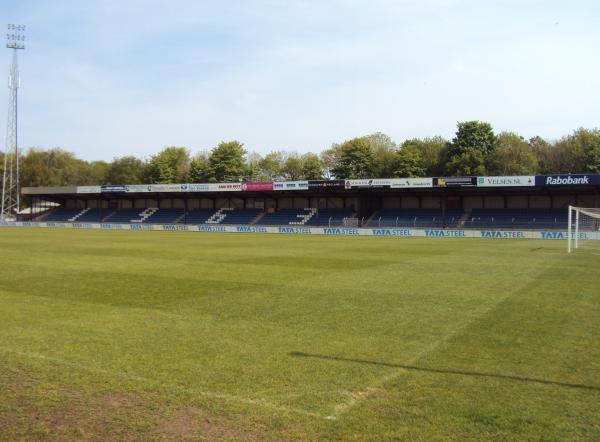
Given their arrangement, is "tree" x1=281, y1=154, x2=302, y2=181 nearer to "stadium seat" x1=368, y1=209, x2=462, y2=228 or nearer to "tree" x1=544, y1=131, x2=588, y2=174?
"stadium seat" x1=368, y1=209, x2=462, y2=228

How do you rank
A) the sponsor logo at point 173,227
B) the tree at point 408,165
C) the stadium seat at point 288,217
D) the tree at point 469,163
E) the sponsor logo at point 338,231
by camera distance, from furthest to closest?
1. the tree at point 408,165
2. the tree at point 469,163
3. the sponsor logo at point 173,227
4. the stadium seat at point 288,217
5. the sponsor logo at point 338,231

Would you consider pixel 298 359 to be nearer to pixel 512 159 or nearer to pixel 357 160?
pixel 512 159

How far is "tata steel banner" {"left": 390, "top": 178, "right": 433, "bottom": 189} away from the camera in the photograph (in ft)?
168

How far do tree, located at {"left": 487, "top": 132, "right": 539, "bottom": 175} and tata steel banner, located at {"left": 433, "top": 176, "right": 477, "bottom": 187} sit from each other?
25.4m

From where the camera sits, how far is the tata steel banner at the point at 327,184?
54950 mm

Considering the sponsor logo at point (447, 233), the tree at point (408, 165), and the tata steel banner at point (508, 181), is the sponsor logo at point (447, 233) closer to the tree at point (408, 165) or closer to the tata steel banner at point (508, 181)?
the tata steel banner at point (508, 181)

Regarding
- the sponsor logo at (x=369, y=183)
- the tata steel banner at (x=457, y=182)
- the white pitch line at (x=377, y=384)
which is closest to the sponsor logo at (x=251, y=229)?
the sponsor logo at (x=369, y=183)

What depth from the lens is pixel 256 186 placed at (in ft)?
196

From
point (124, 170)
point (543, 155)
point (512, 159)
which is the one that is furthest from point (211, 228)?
point (124, 170)

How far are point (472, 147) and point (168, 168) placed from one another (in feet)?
185

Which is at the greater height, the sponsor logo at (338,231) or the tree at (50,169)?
the tree at (50,169)

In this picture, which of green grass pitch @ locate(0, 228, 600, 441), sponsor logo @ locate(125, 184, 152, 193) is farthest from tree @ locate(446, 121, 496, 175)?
green grass pitch @ locate(0, 228, 600, 441)

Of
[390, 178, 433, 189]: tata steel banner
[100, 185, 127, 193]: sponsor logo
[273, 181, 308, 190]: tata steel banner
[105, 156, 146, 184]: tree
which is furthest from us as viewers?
[105, 156, 146, 184]: tree

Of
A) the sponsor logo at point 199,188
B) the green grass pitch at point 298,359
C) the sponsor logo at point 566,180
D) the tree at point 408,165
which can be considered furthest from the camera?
the tree at point 408,165
